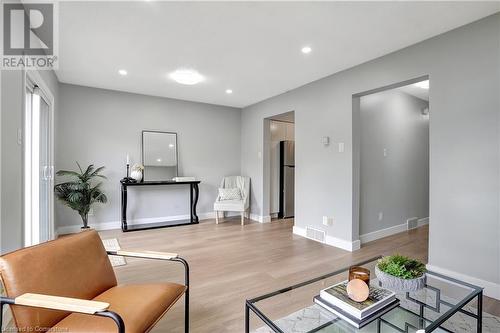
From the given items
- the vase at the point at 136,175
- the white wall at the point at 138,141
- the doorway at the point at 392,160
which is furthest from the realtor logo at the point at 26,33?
the doorway at the point at 392,160

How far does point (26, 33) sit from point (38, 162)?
1.47 m

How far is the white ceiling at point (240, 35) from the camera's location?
6.77 ft

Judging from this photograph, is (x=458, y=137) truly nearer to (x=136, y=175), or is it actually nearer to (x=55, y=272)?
(x=55, y=272)

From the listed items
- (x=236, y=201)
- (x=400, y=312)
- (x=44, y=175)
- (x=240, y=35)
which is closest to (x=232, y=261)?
(x=400, y=312)

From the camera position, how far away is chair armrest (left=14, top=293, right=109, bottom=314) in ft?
3.19

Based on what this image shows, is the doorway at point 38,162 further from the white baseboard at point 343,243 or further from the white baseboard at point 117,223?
the white baseboard at point 343,243

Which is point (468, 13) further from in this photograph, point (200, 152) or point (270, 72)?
point (200, 152)

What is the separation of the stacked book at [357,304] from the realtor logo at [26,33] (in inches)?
103

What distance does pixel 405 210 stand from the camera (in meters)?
4.25

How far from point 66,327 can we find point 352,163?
320cm

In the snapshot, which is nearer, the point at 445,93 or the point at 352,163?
the point at 445,93

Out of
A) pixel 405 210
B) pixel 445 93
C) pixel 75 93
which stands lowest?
pixel 405 210

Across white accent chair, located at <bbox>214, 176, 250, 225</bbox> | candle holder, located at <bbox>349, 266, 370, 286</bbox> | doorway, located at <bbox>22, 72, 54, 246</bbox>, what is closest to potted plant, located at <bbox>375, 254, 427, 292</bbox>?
candle holder, located at <bbox>349, 266, 370, 286</bbox>

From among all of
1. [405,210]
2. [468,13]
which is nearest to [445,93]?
[468,13]
